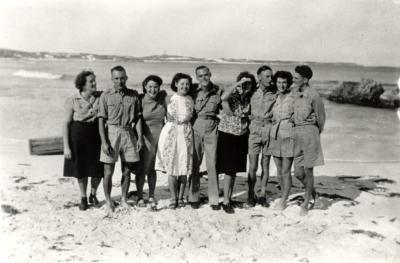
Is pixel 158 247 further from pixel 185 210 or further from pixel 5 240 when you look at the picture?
pixel 5 240

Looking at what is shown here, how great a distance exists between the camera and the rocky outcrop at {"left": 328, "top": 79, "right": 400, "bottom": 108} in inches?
728

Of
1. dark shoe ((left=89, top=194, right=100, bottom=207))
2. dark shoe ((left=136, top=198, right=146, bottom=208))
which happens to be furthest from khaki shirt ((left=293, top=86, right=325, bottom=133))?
dark shoe ((left=89, top=194, right=100, bottom=207))

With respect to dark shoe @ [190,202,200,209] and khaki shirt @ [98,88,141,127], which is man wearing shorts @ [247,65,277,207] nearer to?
dark shoe @ [190,202,200,209]

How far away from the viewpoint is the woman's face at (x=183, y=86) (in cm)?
450

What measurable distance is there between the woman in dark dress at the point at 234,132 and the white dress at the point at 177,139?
13.7 inches

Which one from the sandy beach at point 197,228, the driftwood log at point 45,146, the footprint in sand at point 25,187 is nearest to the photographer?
the sandy beach at point 197,228

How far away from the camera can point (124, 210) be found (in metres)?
4.51

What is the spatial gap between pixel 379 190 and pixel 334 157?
5.28 metres

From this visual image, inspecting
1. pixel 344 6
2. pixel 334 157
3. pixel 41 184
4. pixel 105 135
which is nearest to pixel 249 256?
pixel 105 135

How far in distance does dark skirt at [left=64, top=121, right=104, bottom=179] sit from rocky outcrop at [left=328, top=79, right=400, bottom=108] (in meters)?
16.4

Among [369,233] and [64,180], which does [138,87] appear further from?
[369,233]

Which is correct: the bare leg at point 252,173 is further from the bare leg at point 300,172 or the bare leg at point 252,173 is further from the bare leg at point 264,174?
the bare leg at point 300,172

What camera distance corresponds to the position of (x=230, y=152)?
4.58 m

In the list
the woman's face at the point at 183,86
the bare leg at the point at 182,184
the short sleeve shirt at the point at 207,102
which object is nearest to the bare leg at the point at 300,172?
the short sleeve shirt at the point at 207,102
